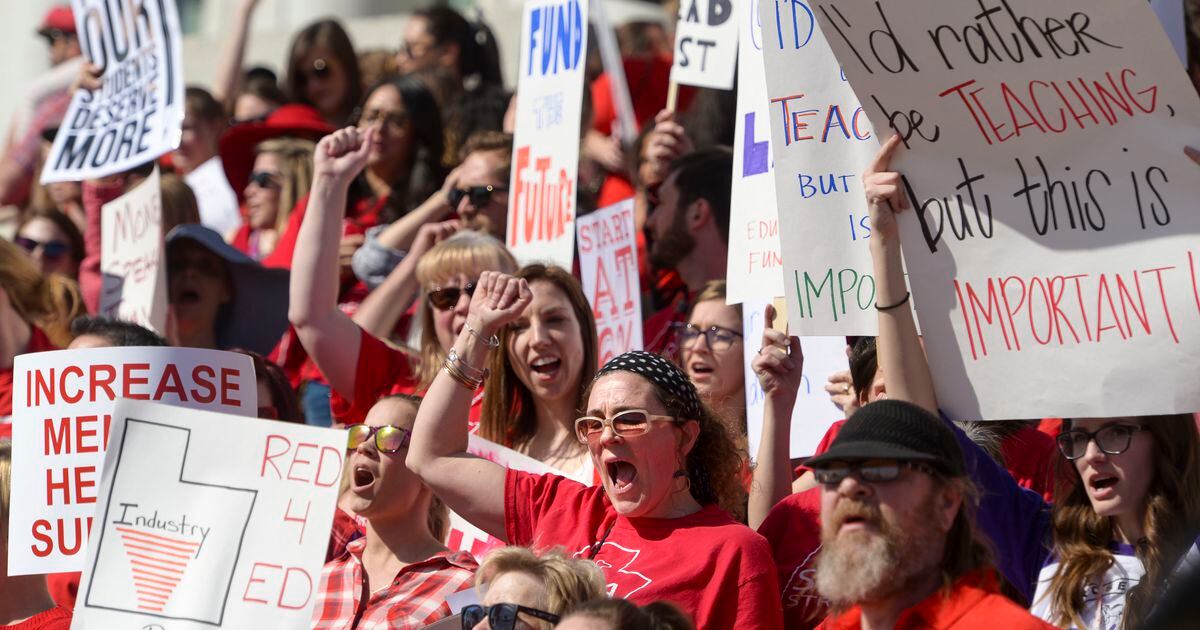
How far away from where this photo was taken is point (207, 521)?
4344 mm

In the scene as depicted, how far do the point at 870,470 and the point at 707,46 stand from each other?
11.4ft

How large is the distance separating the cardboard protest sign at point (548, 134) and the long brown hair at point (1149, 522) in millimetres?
2452

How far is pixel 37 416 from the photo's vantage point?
5.04m

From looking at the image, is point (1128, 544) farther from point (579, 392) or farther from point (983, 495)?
point (579, 392)

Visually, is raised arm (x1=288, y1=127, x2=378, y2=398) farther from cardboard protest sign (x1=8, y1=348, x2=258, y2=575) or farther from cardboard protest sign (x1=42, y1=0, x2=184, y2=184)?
Answer: cardboard protest sign (x1=42, y1=0, x2=184, y2=184)

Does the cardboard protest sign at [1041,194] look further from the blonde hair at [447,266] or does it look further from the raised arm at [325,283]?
the raised arm at [325,283]

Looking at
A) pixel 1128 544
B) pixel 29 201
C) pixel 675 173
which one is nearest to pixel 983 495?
pixel 1128 544

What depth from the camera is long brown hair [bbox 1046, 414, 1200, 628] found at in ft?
13.1

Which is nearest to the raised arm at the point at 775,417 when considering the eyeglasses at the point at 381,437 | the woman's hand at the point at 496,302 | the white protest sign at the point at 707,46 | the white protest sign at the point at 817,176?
the white protest sign at the point at 817,176

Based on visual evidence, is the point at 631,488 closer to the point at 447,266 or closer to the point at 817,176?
the point at 817,176

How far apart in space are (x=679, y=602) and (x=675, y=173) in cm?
275

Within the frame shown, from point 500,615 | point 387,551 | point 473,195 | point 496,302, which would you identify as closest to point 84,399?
point 387,551

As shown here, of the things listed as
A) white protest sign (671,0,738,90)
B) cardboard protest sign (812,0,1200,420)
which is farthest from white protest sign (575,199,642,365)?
cardboard protest sign (812,0,1200,420)

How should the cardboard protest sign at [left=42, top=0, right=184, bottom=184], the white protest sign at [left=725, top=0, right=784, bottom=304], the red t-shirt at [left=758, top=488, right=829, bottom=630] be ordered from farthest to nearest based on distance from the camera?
1. the cardboard protest sign at [left=42, top=0, right=184, bottom=184]
2. the white protest sign at [left=725, top=0, right=784, bottom=304]
3. the red t-shirt at [left=758, top=488, right=829, bottom=630]
